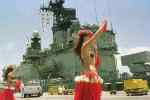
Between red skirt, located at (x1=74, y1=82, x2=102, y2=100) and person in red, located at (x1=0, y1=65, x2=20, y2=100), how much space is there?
3164mm

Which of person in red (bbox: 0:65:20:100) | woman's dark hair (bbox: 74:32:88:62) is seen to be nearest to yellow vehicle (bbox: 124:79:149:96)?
person in red (bbox: 0:65:20:100)

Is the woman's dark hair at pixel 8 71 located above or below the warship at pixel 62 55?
below

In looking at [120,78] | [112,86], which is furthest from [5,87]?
[120,78]

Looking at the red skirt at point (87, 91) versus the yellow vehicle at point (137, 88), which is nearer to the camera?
the red skirt at point (87, 91)

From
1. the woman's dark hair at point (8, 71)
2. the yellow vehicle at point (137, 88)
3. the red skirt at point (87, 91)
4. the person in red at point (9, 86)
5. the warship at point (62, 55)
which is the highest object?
the warship at point (62, 55)

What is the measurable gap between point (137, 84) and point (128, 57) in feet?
92.6

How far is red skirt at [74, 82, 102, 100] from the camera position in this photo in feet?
19.2

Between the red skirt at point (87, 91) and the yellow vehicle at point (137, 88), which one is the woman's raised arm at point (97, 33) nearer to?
the red skirt at point (87, 91)

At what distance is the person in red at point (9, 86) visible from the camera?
892 centimetres

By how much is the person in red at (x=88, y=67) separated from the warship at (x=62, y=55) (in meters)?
60.8

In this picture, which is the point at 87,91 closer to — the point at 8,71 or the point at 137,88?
the point at 8,71

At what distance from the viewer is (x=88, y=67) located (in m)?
6.09

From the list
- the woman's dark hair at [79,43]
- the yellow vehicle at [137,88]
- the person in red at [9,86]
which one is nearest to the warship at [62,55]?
the yellow vehicle at [137,88]

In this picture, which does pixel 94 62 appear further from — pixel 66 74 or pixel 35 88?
pixel 66 74
